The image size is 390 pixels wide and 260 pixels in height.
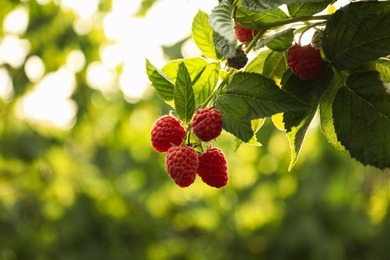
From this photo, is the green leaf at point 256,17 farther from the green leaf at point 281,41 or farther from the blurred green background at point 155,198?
the blurred green background at point 155,198

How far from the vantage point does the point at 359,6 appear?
78cm

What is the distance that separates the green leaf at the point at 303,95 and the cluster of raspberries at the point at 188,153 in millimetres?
100

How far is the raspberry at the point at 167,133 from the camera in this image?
0.88 m

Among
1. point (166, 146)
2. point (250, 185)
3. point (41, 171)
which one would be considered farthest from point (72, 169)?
point (166, 146)

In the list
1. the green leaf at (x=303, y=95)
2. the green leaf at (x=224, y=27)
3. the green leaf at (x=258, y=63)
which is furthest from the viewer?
the green leaf at (x=258, y=63)

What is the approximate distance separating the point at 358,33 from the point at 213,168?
0.26m

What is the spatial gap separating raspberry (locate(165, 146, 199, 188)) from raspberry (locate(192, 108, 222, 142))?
42 mm

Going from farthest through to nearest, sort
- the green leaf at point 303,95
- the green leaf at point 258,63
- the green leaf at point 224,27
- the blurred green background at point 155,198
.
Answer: the blurred green background at point 155,198, the green leaf at point 258,63, the green leaf at point 303,95, the green leaf at point 224,27

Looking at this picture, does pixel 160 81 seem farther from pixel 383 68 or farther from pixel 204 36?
pixel 383 68

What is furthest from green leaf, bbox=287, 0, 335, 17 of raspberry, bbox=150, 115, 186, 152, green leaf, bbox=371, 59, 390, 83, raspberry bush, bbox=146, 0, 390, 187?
raspberry, bbox=150, 115, 186, 152

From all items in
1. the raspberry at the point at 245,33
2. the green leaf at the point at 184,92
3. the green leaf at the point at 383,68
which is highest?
the raspberry at the point at 245,33

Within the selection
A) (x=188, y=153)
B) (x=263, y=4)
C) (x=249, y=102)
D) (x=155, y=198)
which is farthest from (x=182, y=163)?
(x=155, y=198)

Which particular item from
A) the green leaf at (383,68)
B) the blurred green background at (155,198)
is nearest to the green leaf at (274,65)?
the green leaf at (383,68)

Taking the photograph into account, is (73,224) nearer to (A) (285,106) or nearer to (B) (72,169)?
(B) (72,169)
